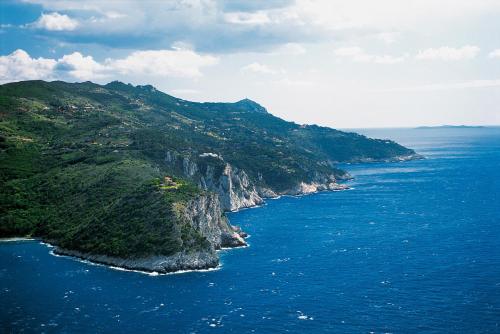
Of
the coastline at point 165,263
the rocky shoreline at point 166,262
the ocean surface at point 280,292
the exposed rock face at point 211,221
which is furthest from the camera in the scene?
the exposed rock face at point 211,221

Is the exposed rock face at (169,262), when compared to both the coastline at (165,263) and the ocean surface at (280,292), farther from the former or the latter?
the ocean surface at (280,292)

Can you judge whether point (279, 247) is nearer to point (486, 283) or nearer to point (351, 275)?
point (351, 275)

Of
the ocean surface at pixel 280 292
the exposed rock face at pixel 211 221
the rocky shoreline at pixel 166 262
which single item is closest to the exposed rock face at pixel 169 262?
the rocky shoreline at pixel 166 262

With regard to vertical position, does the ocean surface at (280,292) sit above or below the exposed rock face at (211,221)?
below

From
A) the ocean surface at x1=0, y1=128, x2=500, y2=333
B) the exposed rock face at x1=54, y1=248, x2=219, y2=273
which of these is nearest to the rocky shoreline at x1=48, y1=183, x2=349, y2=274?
the exposed rock face at x1=54, y1=248, x2=219, y2=273

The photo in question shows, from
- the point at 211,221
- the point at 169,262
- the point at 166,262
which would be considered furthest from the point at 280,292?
the point at 211,221

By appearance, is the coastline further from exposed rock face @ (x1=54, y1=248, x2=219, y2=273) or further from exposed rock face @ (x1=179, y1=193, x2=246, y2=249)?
exposed rock face @ (x1=179, y1=193, x2=246, y2=249)

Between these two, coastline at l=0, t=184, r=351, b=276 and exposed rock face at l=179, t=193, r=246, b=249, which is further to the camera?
exposed rock face at l=179, t=193, r=246, b=249
